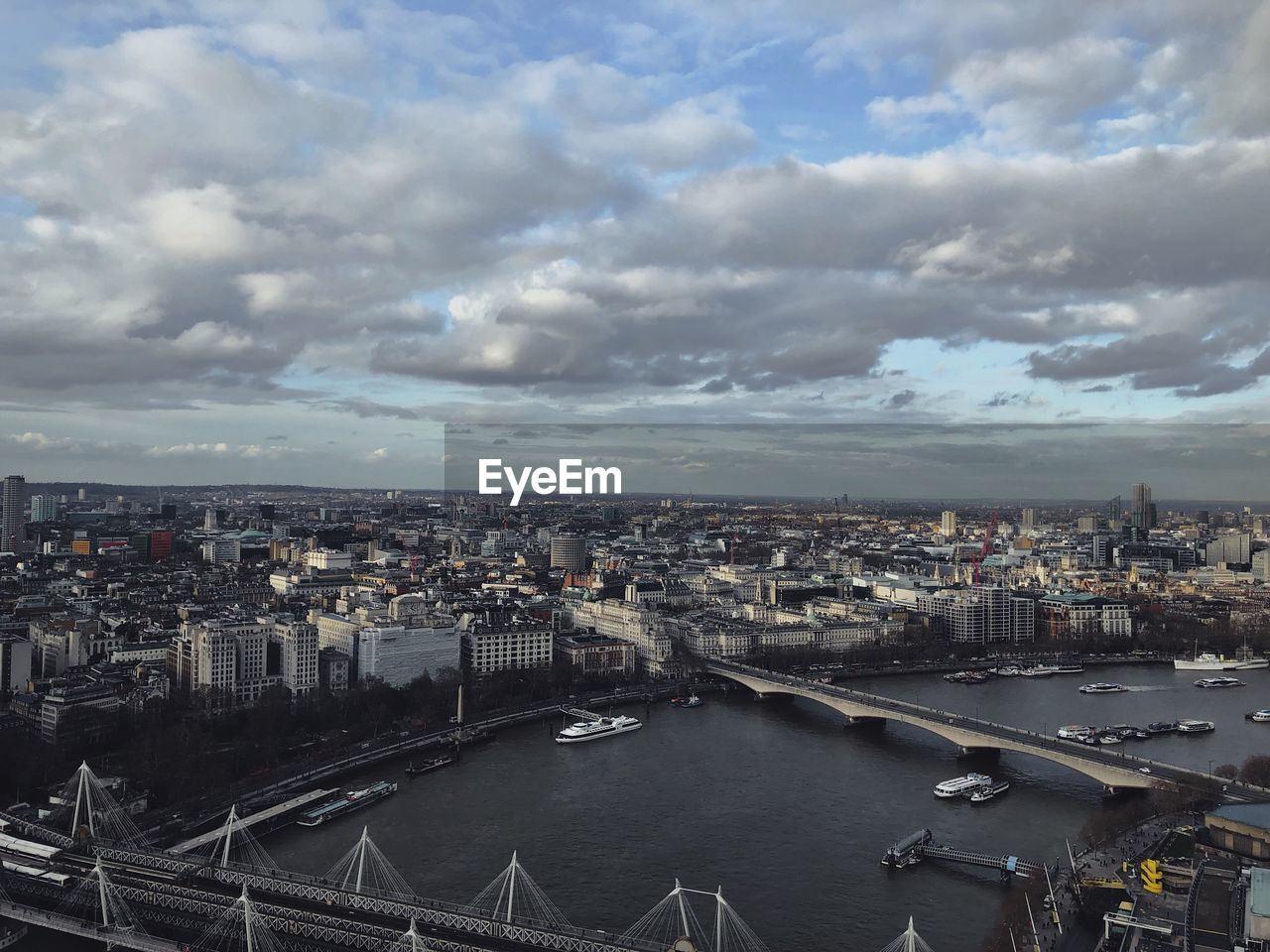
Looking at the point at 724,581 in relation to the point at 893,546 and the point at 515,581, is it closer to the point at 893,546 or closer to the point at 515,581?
the point at 515,581

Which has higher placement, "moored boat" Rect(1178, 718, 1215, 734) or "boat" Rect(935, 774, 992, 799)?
"boat" Rect(935, 774, 992, 799)

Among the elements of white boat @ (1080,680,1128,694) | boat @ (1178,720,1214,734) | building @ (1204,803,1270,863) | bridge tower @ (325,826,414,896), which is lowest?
white boat @ (1080,680,1128,694)

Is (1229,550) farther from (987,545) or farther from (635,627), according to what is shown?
(635,627)

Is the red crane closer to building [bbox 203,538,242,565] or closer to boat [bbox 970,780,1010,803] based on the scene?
boat [bbox 970,780,1010,803]

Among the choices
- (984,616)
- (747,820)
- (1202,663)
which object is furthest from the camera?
(984,616)

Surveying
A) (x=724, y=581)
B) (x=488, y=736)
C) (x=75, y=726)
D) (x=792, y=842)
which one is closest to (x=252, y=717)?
(x=75, y=726)

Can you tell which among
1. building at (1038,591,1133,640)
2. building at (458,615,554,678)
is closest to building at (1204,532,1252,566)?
building at (1038,591,1133,640)

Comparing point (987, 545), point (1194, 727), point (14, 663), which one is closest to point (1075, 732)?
point (1194, 727)

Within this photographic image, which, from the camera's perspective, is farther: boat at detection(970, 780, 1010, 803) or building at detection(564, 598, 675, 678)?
building at detection(564, 598, 675, 678)
